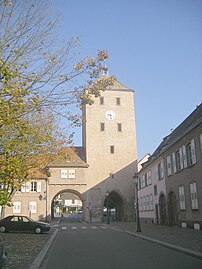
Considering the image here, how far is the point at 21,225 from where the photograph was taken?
24.7m

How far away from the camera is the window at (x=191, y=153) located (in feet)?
76.3

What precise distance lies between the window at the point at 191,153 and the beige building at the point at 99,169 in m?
24.7

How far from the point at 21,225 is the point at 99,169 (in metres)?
26.0

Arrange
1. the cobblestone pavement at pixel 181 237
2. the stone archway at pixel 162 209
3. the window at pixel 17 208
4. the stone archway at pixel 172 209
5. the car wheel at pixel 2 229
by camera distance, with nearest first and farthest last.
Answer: the cobblestone pavement at pixel 181 237
the car wheel at pixel 2 229
the stone archway at pixel 172 209
the stone archway at pixel 162 209
the window at pixel 17 208

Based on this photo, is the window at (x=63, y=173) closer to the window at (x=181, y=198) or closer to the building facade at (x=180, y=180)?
the building facade at (x=180, y=180)

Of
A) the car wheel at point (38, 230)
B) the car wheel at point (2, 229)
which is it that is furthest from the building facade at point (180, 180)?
the car wheel at point (2, 229)

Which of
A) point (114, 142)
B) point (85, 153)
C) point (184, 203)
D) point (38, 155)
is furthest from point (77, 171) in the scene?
point (38, 155)

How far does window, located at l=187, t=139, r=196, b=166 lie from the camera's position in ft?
76.3

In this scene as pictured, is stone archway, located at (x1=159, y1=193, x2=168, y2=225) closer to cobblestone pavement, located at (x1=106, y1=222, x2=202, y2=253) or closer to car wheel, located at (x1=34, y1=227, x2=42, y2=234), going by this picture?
cobblestone pavement, located at (x1=106, y1=222, x2=202, y2=253)

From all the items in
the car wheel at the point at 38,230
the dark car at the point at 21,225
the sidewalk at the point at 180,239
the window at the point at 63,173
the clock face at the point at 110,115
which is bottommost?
the sidewalk at the point at 180,239

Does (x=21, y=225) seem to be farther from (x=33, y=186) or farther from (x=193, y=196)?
(x=33, y=186)

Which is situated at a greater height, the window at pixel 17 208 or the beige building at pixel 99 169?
the beige building at pixel 99 169

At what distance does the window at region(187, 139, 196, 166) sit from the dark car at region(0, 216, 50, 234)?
38.9 feet

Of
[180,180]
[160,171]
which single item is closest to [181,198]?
[180,180]
